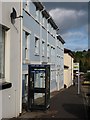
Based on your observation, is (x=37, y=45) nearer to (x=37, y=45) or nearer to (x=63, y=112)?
(x=37, y=45)

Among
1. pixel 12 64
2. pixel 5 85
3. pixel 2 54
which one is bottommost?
pixel 5 85

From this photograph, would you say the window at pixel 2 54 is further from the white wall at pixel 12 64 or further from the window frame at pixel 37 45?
the window frame at pixel 37 45

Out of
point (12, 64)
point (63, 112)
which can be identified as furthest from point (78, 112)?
point (12, 64)

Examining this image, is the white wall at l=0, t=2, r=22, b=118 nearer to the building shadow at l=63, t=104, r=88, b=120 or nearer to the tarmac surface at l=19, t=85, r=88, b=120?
the tarmac surface at l=19, t=85, r=88, b=120

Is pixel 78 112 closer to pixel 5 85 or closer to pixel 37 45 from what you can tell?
pixel 5 85

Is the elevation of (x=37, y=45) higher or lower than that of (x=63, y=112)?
higher

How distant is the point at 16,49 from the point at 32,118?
3058mm

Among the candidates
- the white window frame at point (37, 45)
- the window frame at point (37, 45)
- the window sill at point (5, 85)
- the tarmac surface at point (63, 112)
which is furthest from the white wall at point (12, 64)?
the white window frame at point (37, 45)

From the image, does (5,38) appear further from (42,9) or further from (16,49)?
(42,9)

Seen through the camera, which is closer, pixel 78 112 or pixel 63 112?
pixel 63 112

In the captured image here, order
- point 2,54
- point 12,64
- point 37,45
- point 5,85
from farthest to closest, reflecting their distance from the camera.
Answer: point 37,45, point 12,64, point 2,54, point 5,85

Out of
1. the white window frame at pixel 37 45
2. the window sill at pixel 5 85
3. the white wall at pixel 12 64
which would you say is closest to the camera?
the window sill at pixel 5 85

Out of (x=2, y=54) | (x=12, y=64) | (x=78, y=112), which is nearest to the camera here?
(x=2, y=54)

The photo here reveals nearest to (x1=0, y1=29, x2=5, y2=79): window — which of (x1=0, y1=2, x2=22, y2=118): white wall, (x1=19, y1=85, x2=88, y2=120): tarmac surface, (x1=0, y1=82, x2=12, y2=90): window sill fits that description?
(x1=0, y1=2, x2=22, y2=118): white wall
